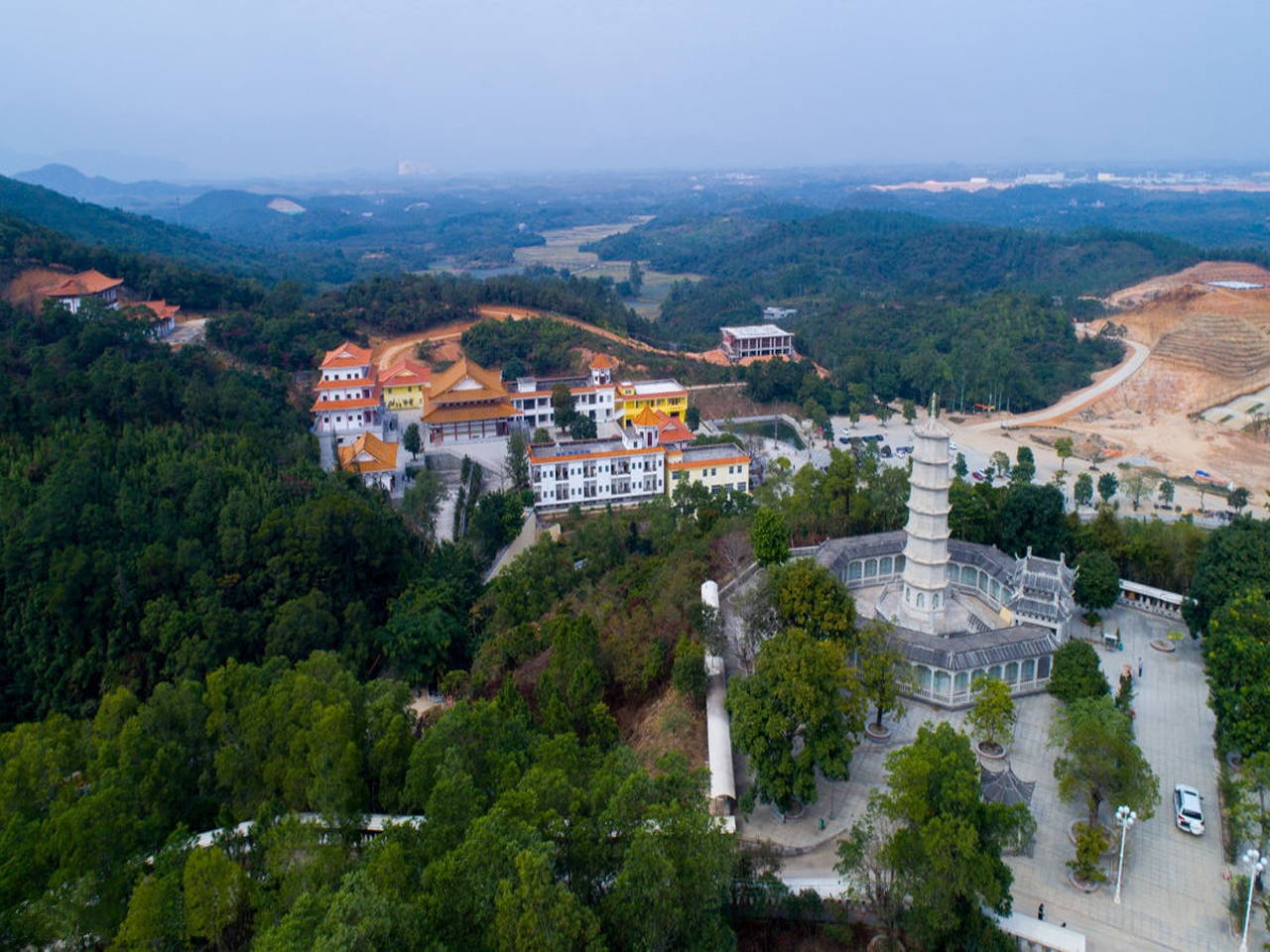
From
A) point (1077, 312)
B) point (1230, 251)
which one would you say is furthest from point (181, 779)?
point (1230, 251)

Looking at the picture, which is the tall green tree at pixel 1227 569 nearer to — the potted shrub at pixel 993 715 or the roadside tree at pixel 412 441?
the potted shrub at pixel 993 715

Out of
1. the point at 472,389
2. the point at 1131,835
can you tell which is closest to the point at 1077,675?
the point at 1131,835

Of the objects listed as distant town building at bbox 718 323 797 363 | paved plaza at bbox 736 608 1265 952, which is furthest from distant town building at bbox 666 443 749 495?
distant town building at bbox 718 323 797 363

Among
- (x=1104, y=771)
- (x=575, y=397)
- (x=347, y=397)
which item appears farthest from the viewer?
(x=575, y=397)

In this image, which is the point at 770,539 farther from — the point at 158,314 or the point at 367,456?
the point at 158,314

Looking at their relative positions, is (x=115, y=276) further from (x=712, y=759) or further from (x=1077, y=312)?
(x=1077, y=312)

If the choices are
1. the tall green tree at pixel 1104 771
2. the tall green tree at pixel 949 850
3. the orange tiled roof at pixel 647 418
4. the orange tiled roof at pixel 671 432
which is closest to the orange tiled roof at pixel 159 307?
the orange tiled roof at pixel 647 418
